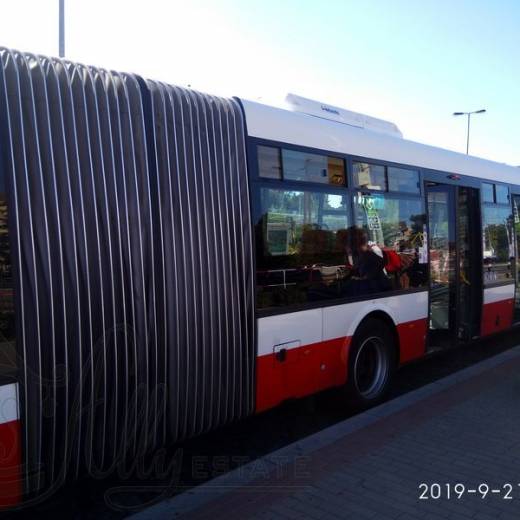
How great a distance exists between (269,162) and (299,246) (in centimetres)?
77

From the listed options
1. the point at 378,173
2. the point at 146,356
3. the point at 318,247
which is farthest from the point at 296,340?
the point at 378,173

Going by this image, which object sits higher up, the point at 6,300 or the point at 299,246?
the point at 299,246

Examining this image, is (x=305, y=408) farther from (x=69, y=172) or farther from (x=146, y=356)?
(x=69, y=172)

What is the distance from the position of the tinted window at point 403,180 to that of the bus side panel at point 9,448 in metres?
4.36

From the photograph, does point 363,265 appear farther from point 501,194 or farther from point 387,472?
point 501,194

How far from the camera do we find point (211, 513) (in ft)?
11.1

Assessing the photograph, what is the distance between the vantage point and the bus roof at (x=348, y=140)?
456 centimetres

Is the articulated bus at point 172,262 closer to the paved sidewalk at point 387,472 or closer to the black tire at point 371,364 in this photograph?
the black tire at point 371,364

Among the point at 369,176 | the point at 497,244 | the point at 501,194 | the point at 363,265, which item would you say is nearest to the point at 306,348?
the point at 363,265

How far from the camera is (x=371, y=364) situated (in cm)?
599

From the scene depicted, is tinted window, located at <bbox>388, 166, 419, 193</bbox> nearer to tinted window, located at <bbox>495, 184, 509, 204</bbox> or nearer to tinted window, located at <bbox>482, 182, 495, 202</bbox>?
tinted window, located at <bbox>482, 182, 495, 202</bbox>

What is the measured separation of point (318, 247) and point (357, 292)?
78 cm

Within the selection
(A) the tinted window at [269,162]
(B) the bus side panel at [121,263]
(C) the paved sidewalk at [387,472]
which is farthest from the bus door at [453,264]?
(B) the bus side panel at [121,263]

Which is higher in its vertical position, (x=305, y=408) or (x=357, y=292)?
(x=357, y=292)
